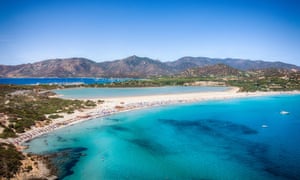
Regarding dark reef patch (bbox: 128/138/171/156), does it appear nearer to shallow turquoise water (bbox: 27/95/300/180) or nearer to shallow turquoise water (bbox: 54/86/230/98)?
shallow turquoise water (bbox: 27/95/300/180)

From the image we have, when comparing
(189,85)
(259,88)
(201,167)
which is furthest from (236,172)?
(189,85)

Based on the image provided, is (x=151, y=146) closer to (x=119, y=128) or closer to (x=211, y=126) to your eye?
(x=119, y=128)

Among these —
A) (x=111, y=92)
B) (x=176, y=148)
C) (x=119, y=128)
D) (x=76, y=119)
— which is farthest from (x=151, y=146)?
(x=111, y=92)

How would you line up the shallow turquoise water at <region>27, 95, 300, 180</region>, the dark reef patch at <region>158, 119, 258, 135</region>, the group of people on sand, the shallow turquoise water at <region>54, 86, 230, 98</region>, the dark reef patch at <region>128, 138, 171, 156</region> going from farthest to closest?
the shallow turquoise water at <region>54, 86, 230, 98</region> < the dark reef patch at <region>158, 119, 258, 135</region> < the group of people on sand < the dark reef patch at <region>128, 138, 171, 156</region> < the shallow turquoise water at <region>27, 95, 300, 180</region>

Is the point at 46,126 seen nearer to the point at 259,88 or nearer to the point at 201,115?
the point at 201,115

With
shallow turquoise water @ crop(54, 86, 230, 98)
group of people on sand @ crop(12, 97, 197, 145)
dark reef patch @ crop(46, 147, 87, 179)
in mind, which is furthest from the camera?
shallow turquoise water @ crop(54, 86, 230, 98)

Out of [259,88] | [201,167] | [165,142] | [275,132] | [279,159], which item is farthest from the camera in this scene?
A: [259,88]

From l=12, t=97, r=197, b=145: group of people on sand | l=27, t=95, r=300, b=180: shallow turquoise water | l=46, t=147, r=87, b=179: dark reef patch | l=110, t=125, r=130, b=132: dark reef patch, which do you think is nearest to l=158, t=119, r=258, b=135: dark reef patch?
l=27, t=95, r=300, b=180: shallow turquoise water

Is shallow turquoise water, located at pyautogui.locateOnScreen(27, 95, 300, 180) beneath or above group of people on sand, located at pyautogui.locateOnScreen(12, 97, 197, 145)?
beneath
